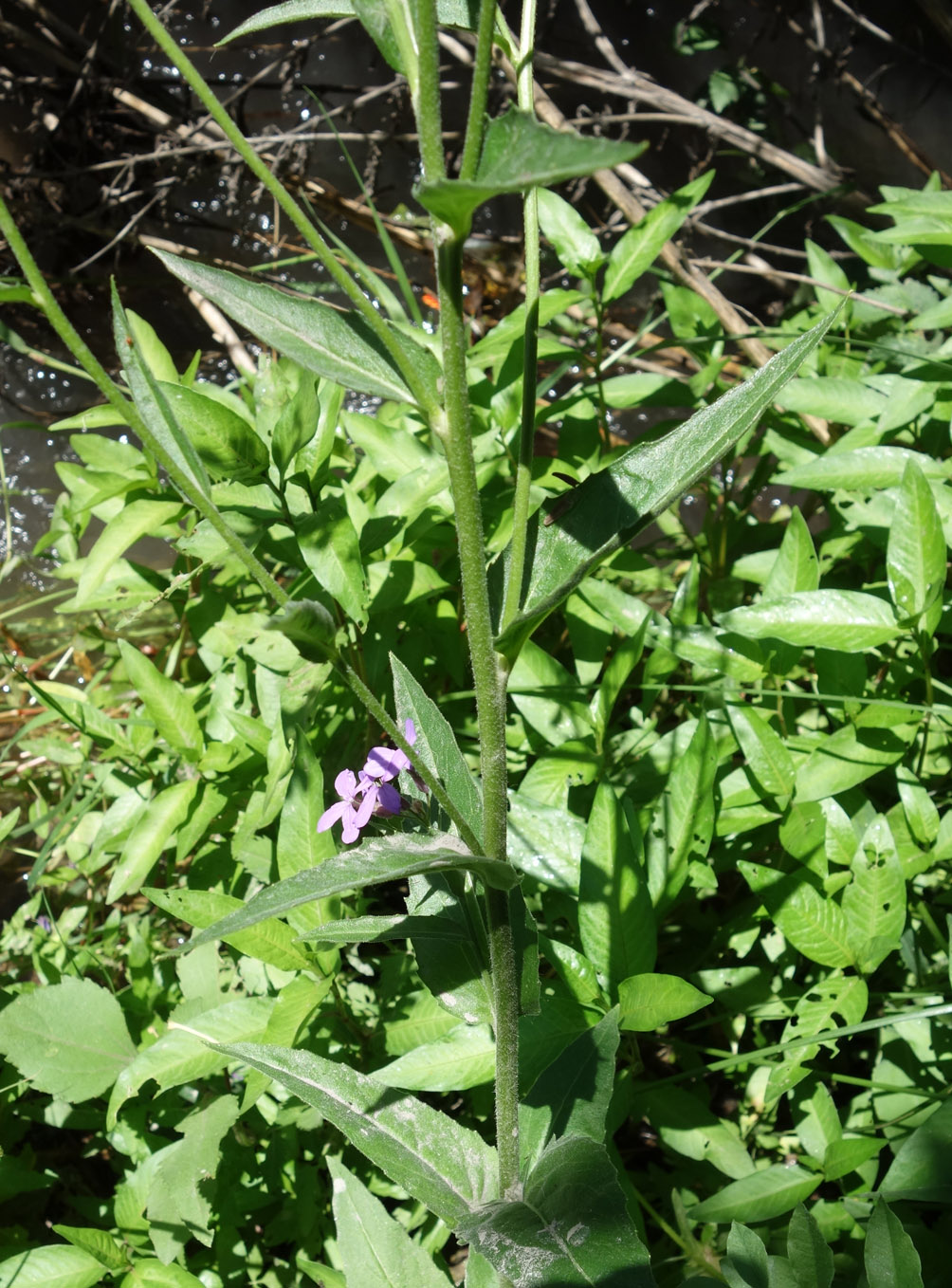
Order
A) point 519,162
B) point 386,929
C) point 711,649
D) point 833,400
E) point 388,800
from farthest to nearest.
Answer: point 833,400, point 711,649, point 388,800, point 386,929, point 519,162

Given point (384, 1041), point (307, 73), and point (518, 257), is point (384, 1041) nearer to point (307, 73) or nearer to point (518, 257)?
point (518, 257)

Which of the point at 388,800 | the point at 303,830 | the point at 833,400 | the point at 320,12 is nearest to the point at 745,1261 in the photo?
the point at 388,800

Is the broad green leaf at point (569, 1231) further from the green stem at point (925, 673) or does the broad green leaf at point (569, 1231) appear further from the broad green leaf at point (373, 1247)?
the green stem at point (925, 673)

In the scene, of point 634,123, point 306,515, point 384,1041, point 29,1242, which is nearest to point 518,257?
point 634,123

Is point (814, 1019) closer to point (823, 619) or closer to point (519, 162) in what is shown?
point (823, 619)

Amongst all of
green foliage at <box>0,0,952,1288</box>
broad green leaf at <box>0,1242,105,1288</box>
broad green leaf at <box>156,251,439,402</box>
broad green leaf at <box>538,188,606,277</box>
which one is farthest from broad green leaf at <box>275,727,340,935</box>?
broad green leaf at <box>538,188,606,277</box>

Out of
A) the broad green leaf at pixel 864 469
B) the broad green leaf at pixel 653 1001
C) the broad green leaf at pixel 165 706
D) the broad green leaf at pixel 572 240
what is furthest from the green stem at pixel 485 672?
the broad green leaf at pixel 572 240
